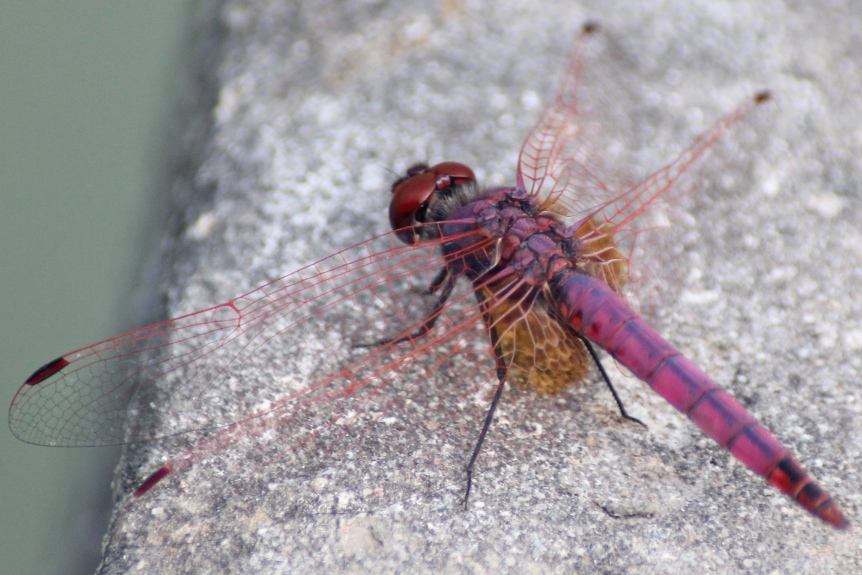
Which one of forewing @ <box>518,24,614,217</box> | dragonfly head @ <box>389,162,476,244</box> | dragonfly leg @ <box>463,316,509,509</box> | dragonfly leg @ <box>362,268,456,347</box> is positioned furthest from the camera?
forewing @ <box>518,24,614,217</box>

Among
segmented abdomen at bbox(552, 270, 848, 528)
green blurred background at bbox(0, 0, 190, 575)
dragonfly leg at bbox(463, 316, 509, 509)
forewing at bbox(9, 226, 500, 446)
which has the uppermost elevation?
segmented abdomen at bbox(552, 270, 848, 528)

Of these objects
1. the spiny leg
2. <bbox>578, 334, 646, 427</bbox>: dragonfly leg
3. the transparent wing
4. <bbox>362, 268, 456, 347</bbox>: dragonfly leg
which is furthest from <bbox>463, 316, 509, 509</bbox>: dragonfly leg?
the transparent wing

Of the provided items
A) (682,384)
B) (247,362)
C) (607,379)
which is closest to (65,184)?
(247,362)

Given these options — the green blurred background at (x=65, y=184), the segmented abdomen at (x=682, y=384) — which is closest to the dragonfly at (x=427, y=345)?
the segmented abdomen at (x=682, y=384)

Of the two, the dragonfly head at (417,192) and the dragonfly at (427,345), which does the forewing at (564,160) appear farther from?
the dragonfly head at (417,192)

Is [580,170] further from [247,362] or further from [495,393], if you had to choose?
[247,362]

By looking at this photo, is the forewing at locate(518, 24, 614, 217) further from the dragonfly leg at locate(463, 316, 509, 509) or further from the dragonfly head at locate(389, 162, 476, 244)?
the dragonfly leg at locate(463, 316, 509, 509)
